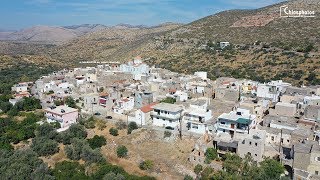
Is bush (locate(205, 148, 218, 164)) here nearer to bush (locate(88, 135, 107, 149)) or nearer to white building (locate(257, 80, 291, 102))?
bush (locate(88, 135, 107, 149))

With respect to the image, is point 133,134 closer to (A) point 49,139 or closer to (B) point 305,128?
(A) point 49,139

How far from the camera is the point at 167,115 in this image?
38.0 meters

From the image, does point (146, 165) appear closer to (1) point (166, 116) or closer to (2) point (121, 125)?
(1) point (166, 116)

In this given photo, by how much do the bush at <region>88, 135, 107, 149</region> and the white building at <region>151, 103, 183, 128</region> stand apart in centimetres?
651

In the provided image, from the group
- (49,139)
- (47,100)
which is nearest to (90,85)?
(47,100)

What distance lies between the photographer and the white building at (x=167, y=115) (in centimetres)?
3769

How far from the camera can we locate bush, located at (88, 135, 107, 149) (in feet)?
117

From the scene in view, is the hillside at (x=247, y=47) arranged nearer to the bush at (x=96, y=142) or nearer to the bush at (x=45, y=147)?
the bush at (x=96, y=142)

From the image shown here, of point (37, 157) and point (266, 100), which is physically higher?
point (266, 100)

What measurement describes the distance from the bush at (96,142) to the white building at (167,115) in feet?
21.4

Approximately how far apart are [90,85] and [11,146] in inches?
695

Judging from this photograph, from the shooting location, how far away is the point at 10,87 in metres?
60.8

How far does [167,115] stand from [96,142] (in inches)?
330

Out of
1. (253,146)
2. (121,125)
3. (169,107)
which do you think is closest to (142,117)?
(121,125)
